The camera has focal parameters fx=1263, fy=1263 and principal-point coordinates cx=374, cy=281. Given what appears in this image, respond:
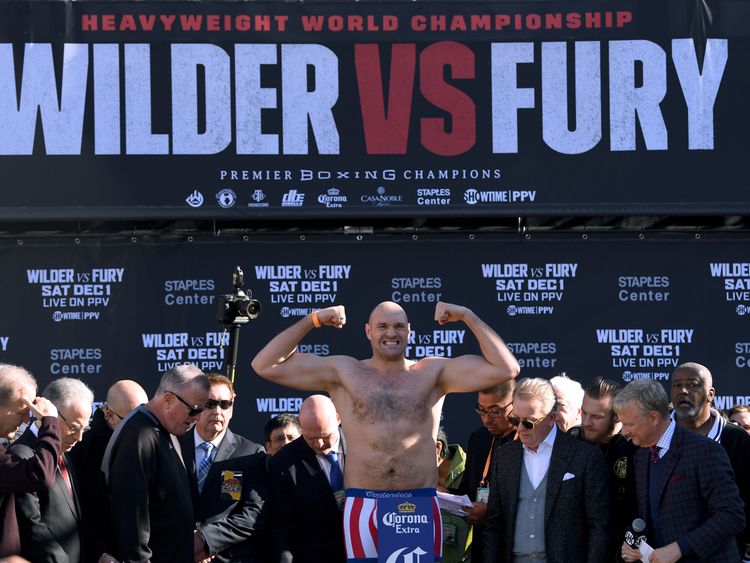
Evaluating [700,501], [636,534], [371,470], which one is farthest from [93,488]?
[700,501]

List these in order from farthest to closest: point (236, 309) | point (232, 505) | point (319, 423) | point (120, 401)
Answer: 1. point (236, 309)
2. point (120, 401)
3. point (232, 505)
4. point (319, 423)

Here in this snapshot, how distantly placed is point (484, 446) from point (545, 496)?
699 millimetres

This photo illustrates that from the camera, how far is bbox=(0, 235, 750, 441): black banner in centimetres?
875

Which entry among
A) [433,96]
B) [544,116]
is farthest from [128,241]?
[544,116]

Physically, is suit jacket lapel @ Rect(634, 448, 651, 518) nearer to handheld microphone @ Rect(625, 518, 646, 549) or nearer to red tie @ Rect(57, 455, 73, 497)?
handheld microphone @ Rect(625, 518, 646, 549)

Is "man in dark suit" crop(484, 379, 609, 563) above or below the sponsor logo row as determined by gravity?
below

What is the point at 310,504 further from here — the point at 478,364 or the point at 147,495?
the point at 478,364

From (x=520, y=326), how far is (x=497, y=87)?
5.58 feet

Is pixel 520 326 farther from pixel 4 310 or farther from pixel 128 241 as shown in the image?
pixel 4 310

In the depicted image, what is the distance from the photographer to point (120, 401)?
270 inches

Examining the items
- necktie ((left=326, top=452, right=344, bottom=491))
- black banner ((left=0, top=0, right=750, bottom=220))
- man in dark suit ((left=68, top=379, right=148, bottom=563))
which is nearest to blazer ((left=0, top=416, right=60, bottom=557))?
man in dark suit ((left=68, top=379, right=148, bottom=563))

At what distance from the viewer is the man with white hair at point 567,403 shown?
6992 mm

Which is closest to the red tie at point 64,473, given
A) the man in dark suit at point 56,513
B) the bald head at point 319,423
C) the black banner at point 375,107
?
the man in dark suit at point 56,513

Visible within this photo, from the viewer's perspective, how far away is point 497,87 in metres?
8.95
